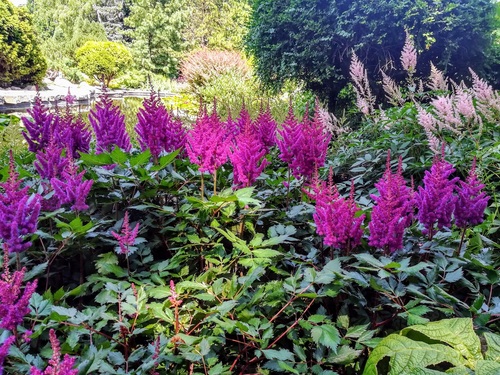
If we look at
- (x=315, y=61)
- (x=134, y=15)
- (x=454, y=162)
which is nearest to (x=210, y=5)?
(x=134, y=15)

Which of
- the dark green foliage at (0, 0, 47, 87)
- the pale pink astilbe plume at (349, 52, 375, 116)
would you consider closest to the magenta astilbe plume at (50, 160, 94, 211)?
the pale pink astilbe plume at (349, 52, 375, 116)

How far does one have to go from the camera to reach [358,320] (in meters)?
1.45

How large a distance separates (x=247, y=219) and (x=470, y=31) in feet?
19.9

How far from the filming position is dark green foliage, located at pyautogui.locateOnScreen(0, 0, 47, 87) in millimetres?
15234

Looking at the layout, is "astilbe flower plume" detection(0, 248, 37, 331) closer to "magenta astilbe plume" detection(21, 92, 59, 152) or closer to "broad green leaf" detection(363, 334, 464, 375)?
"broad green leaf" detection(363, 334, 464, 375)

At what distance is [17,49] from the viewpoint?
15.4m

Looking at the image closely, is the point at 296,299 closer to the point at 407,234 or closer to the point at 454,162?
the point at 407,234

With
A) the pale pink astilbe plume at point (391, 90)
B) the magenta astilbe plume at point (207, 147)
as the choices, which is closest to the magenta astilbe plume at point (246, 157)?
the magenta astilbe plume at point (207, 147)

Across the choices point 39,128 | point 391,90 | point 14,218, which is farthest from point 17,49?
point 14,218

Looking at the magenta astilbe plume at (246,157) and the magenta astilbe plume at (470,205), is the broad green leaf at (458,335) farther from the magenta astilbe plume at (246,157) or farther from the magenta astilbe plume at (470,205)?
the magenta astilbe plume at (246,157)

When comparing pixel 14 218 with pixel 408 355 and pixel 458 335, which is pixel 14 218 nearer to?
pixel 408 355

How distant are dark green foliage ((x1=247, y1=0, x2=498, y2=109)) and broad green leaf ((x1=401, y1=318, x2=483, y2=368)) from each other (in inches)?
212

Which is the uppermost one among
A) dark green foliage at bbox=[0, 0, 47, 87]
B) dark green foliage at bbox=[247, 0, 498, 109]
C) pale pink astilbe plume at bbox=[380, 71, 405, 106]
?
dark green foliage at bbox=[247, 0, 498, 109]

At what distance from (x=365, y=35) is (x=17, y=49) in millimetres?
13969
